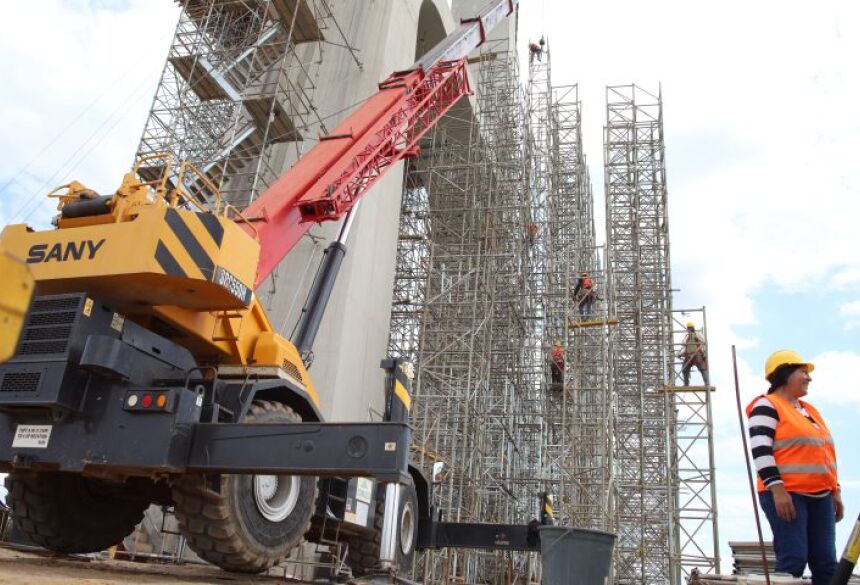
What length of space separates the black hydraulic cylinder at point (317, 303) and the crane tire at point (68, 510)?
2.49 m

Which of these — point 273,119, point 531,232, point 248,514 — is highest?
point 531,232

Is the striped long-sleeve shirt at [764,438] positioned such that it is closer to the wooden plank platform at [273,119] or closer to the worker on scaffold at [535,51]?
the wooden plank platform at [273,119]

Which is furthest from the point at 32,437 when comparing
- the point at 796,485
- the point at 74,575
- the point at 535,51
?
the point at 535,51

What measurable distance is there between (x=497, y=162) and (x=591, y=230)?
8.53 meters

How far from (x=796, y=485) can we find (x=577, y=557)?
7.21ft

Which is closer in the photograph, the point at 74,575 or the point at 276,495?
the point at 74,575

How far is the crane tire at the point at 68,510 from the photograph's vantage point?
5.59m

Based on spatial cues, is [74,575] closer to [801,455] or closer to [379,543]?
[379,543]

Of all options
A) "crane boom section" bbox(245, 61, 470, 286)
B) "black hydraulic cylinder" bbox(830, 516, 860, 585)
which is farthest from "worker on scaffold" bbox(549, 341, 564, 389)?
"black hydraulic cylinder" bbox(830, 516, 860, 585)

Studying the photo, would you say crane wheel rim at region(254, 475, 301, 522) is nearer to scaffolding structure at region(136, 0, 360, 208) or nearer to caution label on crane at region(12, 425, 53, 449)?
caution label on crane at region(12, 425, 53, 449)

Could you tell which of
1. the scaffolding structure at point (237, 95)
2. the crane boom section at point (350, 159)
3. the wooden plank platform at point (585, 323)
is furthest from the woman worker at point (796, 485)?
the wooden plank platform at point (585, 323)

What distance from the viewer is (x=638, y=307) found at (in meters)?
19.9

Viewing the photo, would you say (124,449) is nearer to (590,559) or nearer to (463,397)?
(590,559)

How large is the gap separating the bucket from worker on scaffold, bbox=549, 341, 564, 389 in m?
15.2
